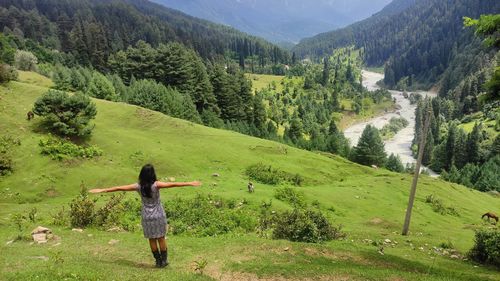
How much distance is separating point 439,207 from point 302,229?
33.1 metres

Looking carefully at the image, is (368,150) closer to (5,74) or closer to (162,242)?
(5,74)

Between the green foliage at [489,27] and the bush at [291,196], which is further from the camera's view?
the bush at [291,196]

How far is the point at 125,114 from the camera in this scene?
55125 mm

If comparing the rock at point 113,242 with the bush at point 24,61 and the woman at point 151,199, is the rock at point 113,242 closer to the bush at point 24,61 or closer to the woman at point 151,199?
the woman at point 151,199

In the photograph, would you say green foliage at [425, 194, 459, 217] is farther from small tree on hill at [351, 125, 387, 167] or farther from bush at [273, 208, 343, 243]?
small tree on hill at [351, 125, 387, 167]

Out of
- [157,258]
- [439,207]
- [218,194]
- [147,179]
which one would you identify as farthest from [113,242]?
[439,207]

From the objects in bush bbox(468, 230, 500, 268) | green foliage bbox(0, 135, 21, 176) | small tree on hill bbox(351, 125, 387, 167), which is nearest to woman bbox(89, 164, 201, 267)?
bush bbox(468, 230, 500, 268)

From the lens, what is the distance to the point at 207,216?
28.0 meters

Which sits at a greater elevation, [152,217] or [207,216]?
[152,217]

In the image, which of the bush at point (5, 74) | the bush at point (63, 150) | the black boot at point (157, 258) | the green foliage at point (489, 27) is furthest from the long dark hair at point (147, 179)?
the bush at point (5, 74)

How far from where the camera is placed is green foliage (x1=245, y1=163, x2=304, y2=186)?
45969 mm

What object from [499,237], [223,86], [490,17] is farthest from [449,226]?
[223,86]

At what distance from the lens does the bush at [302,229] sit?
22.9 m

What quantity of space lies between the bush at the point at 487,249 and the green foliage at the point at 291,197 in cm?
1524
